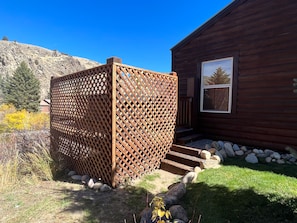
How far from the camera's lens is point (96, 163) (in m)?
3.88

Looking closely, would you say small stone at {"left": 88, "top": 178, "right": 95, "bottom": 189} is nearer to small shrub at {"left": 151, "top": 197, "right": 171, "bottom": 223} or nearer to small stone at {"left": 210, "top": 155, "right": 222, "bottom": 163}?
small shrub at {"left": 151, "top": 197, "right": 171, "bottom": 223}

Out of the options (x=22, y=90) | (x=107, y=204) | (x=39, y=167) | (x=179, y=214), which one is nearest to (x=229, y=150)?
(x=179, y=214)

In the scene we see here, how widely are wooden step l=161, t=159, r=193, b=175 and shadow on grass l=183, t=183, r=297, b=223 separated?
1.07 meters

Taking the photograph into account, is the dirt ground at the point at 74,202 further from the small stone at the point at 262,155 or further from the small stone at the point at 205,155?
the small stone at the point at 262,155

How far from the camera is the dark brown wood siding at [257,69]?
427cm

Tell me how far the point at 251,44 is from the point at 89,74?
4457 mm

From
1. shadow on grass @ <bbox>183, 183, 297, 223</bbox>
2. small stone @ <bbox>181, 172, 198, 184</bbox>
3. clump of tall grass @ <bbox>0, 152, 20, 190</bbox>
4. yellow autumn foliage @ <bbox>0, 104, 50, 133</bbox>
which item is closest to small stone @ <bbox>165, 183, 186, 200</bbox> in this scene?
shadow on grass @ <bbox>183, 183, 297, 223</bbox>

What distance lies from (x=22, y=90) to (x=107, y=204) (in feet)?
119

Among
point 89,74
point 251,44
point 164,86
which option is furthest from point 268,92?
point 89,74

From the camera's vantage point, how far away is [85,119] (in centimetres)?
418

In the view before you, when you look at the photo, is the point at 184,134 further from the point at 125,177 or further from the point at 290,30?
the point at 290,30

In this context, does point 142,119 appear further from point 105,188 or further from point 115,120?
point 105,188

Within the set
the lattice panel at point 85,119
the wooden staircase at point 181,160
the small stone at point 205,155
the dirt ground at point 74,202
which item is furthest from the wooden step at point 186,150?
the lattice panel at point 85,119

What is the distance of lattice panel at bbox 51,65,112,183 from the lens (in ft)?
11.8
